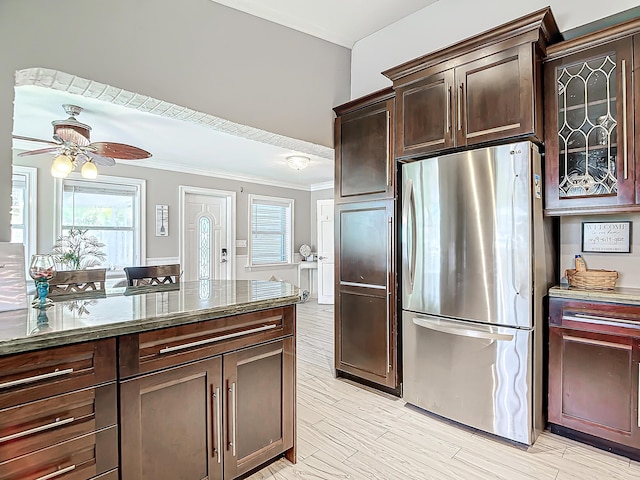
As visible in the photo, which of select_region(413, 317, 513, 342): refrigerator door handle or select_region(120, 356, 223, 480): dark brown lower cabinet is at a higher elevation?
select_region(413, 317, 513, 342): refrigerator door handle

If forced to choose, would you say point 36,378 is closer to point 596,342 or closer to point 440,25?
point 596,342

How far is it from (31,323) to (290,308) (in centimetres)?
110

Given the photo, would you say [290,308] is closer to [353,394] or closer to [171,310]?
[171,310]

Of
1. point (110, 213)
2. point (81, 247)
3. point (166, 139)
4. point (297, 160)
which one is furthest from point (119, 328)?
point (110, 213)

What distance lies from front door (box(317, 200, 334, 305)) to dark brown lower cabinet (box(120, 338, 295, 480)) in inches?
191

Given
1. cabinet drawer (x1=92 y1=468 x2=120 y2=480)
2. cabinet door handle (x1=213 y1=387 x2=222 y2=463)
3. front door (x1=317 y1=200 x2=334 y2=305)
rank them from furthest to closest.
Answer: front door (x1=317 y1=200 x2=334 y2=305)
cabinet door handle (x1=213 y1=387 x2=222 y2=463)
cabinet drawer (x1=92 y1=468 x2=120 y2=480)

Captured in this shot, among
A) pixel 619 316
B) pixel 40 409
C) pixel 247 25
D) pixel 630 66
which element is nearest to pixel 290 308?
pixel 40 409

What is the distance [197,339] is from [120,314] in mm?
324

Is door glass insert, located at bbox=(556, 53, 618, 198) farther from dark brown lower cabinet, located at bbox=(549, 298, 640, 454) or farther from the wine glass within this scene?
the wine glass

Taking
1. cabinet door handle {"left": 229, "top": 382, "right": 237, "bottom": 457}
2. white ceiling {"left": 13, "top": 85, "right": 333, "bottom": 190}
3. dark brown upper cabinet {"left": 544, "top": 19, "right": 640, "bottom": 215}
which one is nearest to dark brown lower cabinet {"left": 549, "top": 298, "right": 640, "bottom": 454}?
dark brown upper cabinet {"left": 544, "top": 19, "right": 640, "bottom": 215}

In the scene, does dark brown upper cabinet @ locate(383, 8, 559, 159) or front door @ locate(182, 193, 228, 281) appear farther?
front door @ locate(182, 193, 228, 281)

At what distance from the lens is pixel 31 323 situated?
1.30 metres

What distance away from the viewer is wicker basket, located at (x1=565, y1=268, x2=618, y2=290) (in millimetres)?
2148

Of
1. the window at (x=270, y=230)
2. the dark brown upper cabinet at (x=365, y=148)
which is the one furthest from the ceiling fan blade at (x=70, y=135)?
the window at (x=270, y=230)
